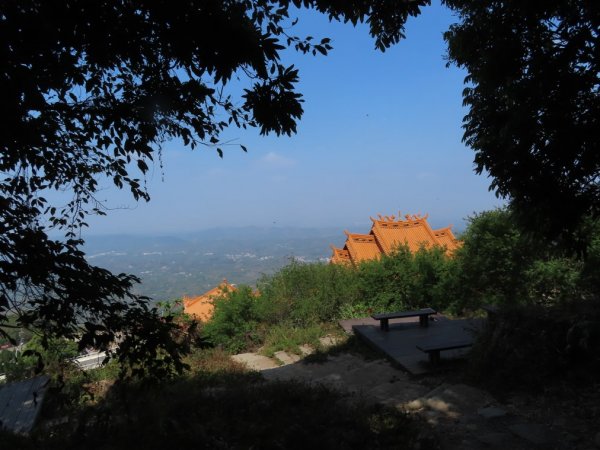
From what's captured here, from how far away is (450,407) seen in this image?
14.2ft

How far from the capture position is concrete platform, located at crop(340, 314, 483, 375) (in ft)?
20.5

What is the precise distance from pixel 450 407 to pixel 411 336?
344cm

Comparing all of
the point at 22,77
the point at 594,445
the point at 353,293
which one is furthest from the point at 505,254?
the point at 22,77

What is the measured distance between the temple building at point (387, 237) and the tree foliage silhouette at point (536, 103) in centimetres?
1182

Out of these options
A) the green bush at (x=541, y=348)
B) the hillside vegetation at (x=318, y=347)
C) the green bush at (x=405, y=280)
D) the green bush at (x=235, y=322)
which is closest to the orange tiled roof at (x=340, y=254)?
the hillside vegetation at (x=318, y=347)

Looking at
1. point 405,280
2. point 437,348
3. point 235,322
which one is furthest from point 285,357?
point 405,280

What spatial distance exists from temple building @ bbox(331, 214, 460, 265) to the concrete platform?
6665 mm

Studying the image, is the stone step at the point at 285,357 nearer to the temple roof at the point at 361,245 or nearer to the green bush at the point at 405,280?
the green bush at the point at 405,280

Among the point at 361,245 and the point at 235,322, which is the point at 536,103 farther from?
the point at 361,245

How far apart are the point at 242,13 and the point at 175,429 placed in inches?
115

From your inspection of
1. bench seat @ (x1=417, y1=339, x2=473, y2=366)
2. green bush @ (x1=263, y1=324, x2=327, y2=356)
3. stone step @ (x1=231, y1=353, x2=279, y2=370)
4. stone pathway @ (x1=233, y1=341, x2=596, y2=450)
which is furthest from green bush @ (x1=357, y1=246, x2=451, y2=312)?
bench seat @ (x1=417, y1=339, x2=473, y2=366)

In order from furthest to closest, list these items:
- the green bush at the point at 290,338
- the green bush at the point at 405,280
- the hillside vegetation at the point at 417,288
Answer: the green bush at the point at 405,280 → the green bush at the point at 290,338 → the hillside vegetation at the point at 417,288

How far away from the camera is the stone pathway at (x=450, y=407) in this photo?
11.3 feet

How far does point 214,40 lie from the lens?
6.70 ft
